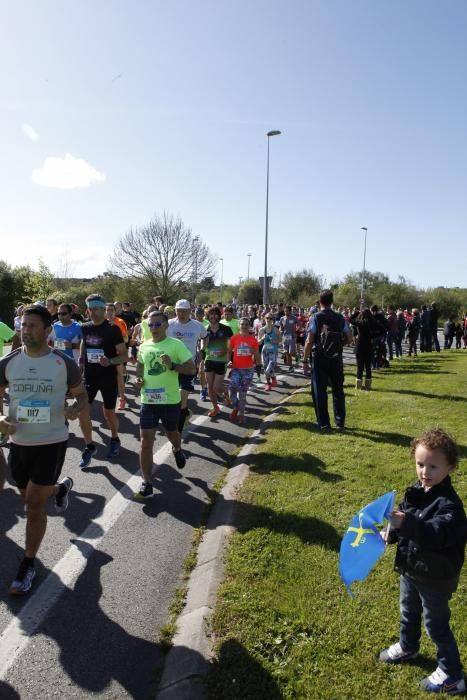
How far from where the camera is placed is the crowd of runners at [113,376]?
143 inches

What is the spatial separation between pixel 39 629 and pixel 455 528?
102 inches

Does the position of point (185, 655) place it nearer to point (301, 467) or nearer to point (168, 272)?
point (301, 467)

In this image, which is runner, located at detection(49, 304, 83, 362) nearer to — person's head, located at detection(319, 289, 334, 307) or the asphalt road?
the asphalt road

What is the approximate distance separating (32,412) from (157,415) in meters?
1.85

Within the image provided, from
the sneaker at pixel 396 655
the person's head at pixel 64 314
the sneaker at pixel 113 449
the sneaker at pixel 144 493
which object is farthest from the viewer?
the person's head at pixel 64 314

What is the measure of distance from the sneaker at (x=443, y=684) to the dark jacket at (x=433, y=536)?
0.51 meters

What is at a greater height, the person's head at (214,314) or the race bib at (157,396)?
the person's head at (214,314)

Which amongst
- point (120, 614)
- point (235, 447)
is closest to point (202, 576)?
point (120, 614)

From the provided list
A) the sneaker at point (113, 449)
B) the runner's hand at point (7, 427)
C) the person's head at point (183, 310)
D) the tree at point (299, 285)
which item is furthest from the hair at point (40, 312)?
the tree at point (299, 285)

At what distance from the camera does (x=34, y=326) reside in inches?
141

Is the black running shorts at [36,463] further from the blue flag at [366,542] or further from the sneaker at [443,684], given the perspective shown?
the sneaker at [443,684]

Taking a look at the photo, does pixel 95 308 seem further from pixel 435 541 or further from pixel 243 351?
pixel 435 541

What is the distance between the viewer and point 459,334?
80.9ft

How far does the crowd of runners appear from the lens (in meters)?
3.63
